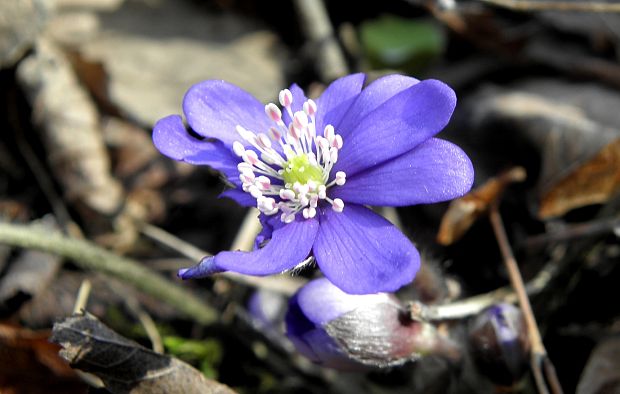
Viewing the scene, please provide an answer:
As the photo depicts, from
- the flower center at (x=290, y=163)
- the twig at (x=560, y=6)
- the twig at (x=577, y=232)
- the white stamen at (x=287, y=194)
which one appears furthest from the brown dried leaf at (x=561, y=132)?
the white stamen at (x=287, y=194)

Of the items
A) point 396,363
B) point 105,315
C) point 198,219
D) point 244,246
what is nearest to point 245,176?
point 396,363

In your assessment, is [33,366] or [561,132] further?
[561,132]

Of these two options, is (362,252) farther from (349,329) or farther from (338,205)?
(349,329)

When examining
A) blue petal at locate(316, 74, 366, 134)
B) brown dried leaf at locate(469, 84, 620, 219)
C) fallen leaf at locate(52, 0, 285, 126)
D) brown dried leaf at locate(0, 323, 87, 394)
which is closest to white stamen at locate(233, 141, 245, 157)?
blue petal at locate(316, 74, 366, 134)

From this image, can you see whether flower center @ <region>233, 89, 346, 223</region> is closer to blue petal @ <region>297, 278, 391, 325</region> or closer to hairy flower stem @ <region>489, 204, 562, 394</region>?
blue petal @ <region>297, 278, 391, 325</region>

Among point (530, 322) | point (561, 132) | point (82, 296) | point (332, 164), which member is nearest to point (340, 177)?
point (332, 164)

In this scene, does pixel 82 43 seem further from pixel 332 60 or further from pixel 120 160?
pixel 332 60
